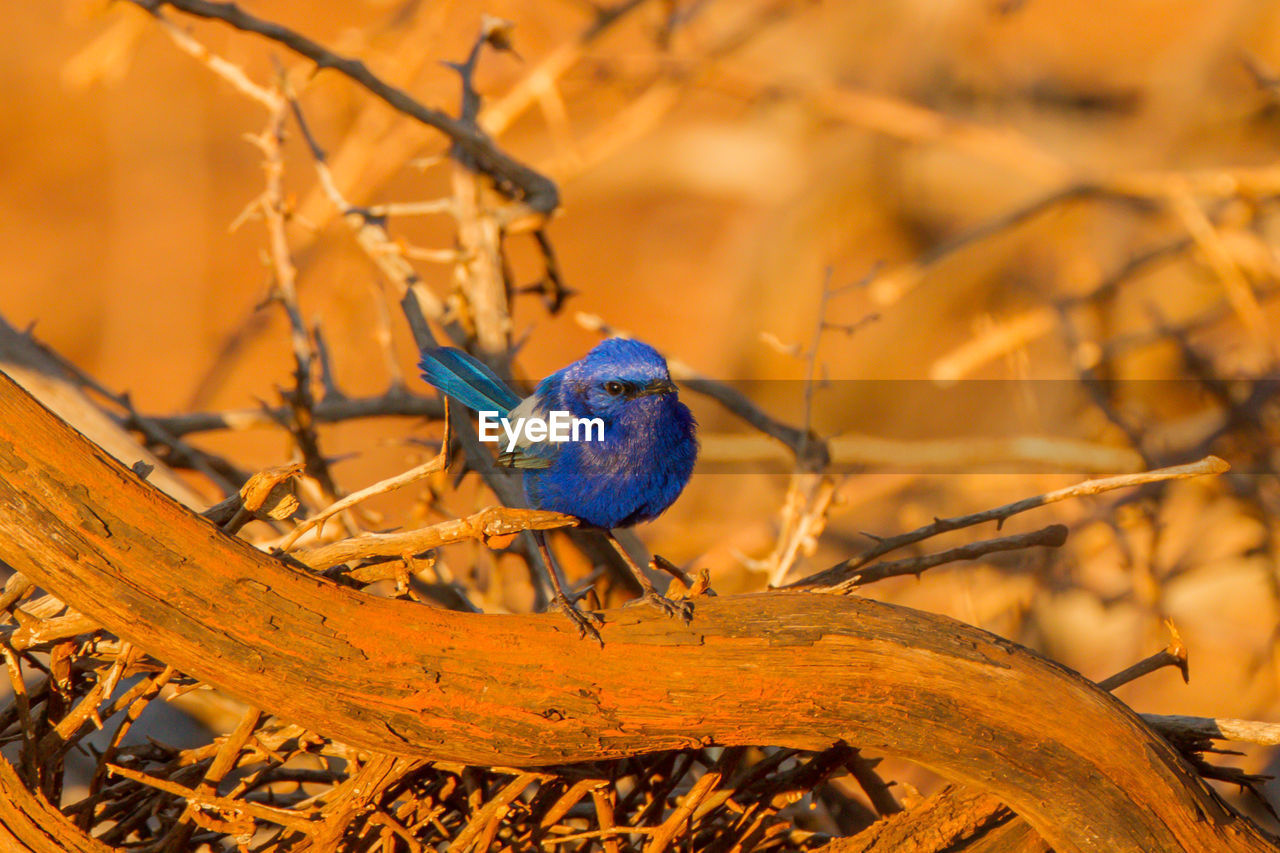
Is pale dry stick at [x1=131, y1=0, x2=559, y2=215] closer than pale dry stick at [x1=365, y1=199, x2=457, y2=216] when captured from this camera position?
Yes

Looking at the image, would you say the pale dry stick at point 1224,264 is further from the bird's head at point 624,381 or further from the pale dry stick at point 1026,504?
the bird's head at point 624,381

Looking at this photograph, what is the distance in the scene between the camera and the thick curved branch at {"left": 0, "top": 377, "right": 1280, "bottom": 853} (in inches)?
65.1

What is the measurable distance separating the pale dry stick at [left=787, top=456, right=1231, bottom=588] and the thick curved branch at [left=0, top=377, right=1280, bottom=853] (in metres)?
0.30

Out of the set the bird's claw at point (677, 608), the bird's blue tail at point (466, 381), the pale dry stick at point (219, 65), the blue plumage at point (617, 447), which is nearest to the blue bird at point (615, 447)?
the blue plumage at point (617, 447)

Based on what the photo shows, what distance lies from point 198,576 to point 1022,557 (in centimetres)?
407

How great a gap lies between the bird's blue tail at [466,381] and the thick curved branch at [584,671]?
0.82 m

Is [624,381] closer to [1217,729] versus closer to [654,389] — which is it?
[654,389]

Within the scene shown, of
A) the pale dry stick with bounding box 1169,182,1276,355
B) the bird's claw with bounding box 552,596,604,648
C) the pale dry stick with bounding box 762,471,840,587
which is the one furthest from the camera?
the pale dry stick with bounding box 1169,182,1276,355

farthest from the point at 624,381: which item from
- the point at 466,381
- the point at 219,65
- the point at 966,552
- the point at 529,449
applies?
the point at 219,65

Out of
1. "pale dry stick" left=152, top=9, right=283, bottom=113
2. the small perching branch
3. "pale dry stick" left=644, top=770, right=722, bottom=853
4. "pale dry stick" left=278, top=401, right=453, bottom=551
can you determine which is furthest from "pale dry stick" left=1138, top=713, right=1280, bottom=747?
"pale dry stick" left=152, top=9, right=283, bottom=113

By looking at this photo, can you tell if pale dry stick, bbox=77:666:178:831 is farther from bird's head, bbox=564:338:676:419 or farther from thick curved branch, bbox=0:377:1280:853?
bird's head, bbox=564:338:676:419

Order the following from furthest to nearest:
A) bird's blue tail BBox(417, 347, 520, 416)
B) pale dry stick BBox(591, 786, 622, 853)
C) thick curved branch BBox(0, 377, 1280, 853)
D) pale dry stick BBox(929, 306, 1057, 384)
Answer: pale dry stick BBox(929, 306, 1057, 384) < bird's blue tail BBox(417, 347, 520, 416) < pale dry stick BBox(591, 786, 622, 853) < thick curved branch BBox(0, 377, 1280, 853)

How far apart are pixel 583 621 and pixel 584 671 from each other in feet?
0.27

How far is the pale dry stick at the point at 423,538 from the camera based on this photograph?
1.74 m
